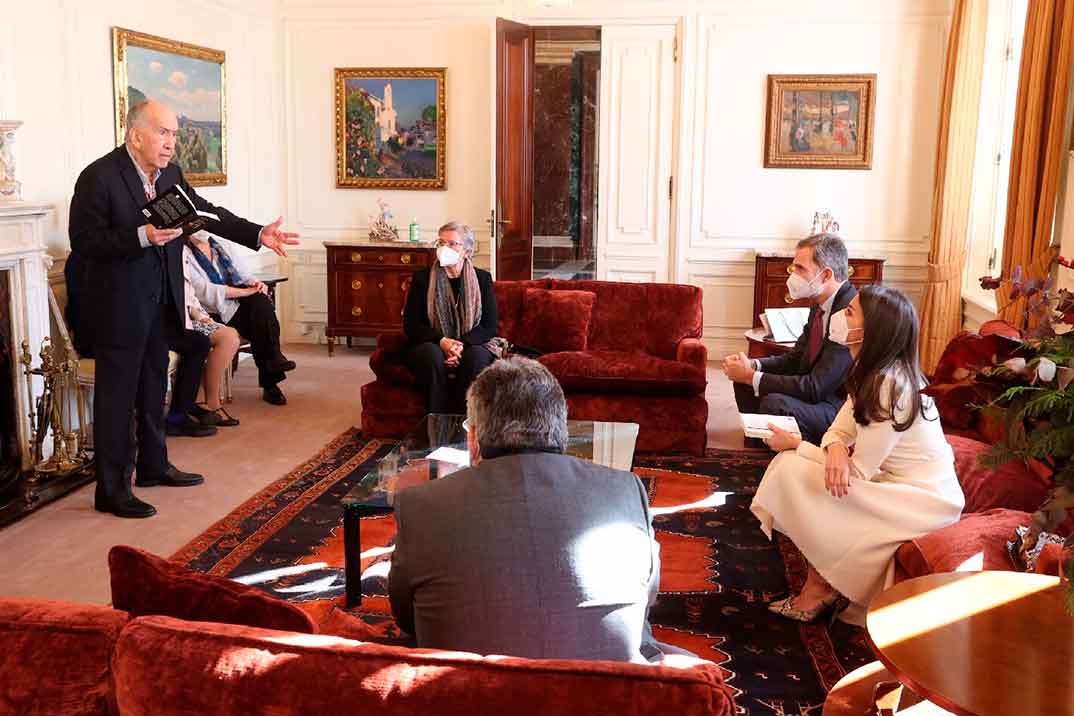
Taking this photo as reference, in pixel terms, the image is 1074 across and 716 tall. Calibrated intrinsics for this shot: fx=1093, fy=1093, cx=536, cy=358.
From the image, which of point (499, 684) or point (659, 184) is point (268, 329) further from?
point (499, 684)

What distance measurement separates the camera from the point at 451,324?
235 inches

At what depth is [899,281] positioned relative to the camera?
8477 mm

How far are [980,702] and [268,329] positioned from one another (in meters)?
5.48

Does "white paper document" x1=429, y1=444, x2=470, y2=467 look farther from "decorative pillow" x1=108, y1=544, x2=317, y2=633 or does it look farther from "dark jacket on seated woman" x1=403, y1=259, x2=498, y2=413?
"decorative pillow" x1=108, y1=544, x2=317, y2=633

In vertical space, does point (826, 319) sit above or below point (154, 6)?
below

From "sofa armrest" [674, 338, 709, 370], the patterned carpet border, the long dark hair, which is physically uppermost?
the long dark hair

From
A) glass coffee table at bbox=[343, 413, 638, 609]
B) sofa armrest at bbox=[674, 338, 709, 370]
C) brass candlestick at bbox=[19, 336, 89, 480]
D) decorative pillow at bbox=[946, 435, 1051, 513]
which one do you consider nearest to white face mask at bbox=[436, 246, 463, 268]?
glass coffee table at bbox=[343, 413, 638, 609]

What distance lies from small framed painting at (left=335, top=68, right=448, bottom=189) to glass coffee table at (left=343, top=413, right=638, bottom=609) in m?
4.44

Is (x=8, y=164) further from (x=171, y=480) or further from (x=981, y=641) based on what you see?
(x=981, y=641)

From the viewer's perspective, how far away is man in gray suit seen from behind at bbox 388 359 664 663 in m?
1.97

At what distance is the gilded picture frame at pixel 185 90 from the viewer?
263 inches

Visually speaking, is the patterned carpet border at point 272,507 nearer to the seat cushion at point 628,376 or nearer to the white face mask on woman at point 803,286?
the seat cushion at point 628,376

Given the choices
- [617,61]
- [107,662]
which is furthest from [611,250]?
[107,662]

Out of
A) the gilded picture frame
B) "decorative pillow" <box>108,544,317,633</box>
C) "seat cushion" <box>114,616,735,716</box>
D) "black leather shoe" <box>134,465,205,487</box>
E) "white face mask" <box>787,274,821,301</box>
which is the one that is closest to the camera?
"seat cushion" <box>114,616,735,716</box>
